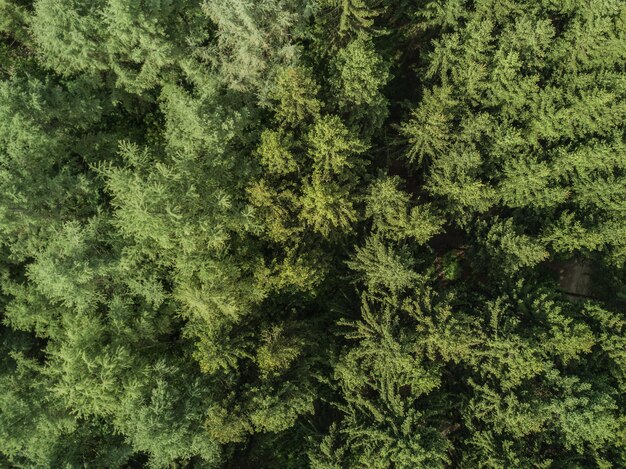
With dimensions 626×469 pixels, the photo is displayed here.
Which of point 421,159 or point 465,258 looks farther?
point 465,258

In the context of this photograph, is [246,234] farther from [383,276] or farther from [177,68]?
[177,68]

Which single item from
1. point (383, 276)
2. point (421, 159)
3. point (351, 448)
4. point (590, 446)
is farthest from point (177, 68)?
point (590, 446)

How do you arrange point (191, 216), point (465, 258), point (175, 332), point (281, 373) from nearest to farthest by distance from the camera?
1. point (191, 216)
2. point (281, 373)
3. point (175, 332)
4. point (465, 258)

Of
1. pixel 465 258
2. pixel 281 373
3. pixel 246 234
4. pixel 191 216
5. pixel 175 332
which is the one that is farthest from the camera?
pixel 465 258

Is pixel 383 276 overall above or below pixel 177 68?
below

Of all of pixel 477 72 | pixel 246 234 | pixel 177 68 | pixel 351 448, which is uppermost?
pixel 477 72

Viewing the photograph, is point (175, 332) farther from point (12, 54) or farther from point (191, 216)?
point (12, 54)
